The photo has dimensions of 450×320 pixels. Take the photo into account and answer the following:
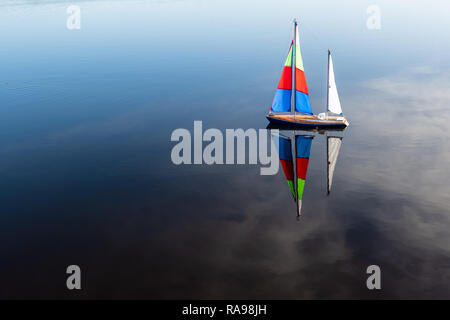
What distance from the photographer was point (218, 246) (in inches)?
→ 1395

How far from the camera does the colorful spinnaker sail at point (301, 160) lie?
4453 cm

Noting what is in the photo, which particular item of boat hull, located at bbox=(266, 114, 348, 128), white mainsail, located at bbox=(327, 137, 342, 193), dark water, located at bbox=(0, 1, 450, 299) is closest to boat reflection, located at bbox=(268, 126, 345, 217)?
white mainsail, located at bbox=(327, 137, 342, 193)

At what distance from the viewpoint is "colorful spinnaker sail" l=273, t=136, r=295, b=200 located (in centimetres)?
4741

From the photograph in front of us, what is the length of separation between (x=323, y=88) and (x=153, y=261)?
205 ft

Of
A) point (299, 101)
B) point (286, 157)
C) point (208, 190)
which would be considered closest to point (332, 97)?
point (299, 101)

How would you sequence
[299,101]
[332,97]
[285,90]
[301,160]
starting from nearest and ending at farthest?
[301,160] < [285,90] < [332,97] < [299,101]

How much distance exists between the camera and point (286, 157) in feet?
177

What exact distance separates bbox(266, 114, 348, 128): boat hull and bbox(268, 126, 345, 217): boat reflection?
1086 millimetres

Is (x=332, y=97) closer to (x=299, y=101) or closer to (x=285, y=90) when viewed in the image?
(x=299, y=101)

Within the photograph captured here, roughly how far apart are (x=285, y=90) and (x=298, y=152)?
12797 millimetres

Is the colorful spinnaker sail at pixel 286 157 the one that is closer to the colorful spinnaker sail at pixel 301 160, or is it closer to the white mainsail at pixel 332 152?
the colorful spinnaker sail at pixel 301 160

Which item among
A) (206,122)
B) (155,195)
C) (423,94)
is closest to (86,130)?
(206,122)

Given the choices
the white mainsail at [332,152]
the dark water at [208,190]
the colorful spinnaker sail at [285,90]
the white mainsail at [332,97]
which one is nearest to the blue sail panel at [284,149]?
the dark water at [208,190]
